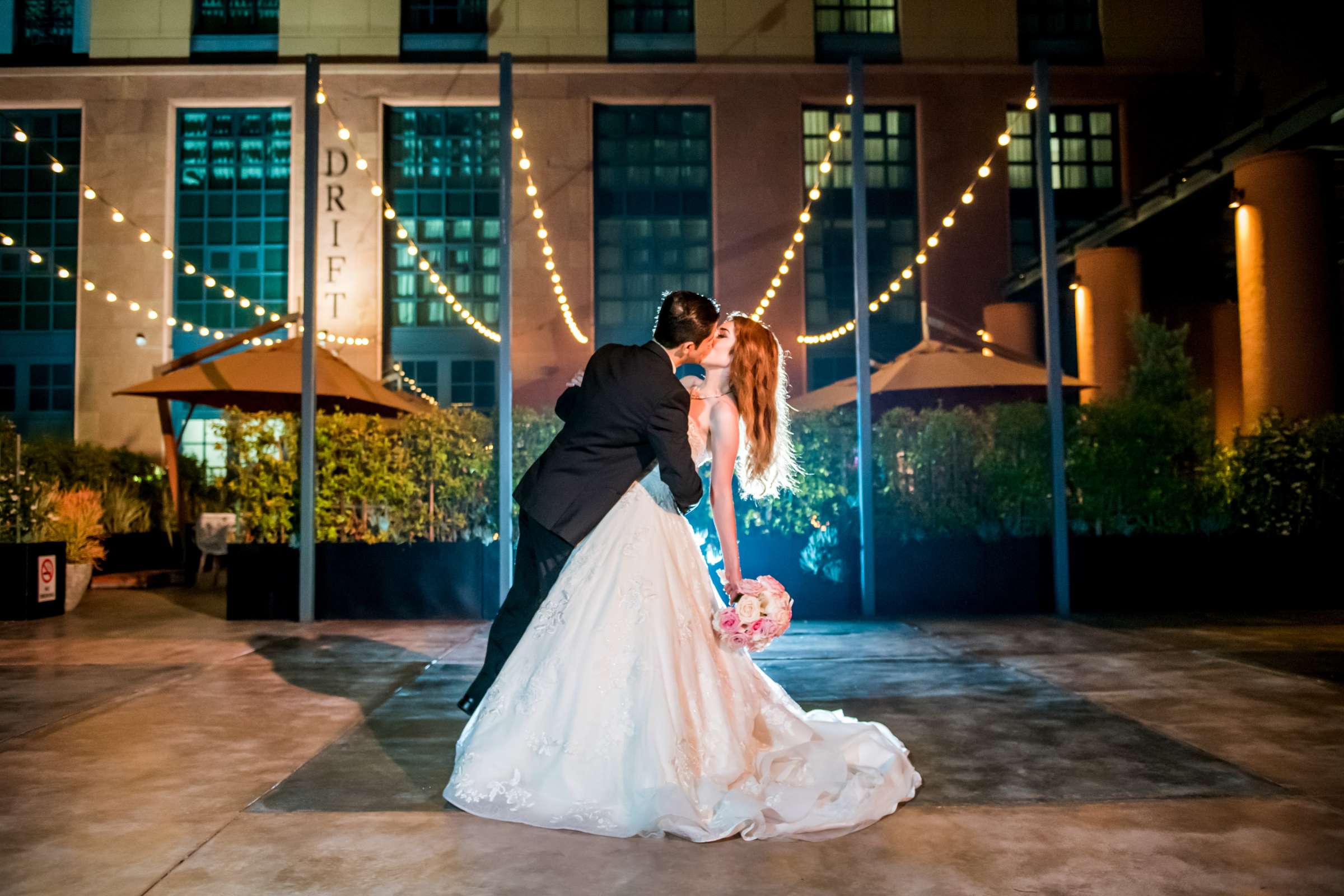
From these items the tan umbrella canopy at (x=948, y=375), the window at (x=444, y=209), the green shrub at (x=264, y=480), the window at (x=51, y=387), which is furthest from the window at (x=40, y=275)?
the tan umbrella canopy at (x=948, y=375)

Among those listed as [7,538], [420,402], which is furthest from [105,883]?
[420,402]

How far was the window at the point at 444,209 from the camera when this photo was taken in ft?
65.5

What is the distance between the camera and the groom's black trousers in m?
3.66

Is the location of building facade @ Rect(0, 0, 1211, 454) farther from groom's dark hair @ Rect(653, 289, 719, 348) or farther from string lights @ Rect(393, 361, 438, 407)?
groom's dark hair @ Rect(653, 289, 719, 348)

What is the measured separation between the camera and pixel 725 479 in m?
3.57

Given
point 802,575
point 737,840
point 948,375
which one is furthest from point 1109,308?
point 737,840

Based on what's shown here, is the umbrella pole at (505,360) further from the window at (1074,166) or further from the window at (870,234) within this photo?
the window at (1074,166)

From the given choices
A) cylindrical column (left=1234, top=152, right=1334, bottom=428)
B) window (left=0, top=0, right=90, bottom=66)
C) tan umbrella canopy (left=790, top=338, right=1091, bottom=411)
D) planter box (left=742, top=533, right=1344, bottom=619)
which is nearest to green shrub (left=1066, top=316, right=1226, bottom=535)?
planter box (left=742, top=533, right=1344, bottom=619)

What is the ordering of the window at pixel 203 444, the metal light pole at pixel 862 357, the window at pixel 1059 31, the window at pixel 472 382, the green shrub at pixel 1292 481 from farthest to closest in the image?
the window at pixel 1059 31
the window at pixel 472 382
the window at pixel 203 444
the green shrub at pixel 1292 481
the metal light pole at pixel 862 357

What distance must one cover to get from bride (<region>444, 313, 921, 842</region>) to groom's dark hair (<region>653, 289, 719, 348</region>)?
5.3 inches

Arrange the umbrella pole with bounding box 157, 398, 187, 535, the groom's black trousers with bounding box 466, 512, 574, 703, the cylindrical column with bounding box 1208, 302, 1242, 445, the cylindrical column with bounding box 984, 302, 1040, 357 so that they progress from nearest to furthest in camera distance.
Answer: the groom's black trousers with bounding box 466, 512, 574, 703 → the umbrella pole with bounding box 157, 398, 187, 535 → the cylindrical column with bounding box 1208, 302, 1242, 445 → the cylindrical column with bounding box 984, 302, 1040, 357

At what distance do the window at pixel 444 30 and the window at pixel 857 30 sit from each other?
6.66 m

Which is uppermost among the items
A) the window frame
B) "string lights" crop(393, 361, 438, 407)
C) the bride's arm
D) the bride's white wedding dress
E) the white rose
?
the window frame

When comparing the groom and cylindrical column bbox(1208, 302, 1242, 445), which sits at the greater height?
cylindrical column bbox(1208, 302, 1242, 445)
